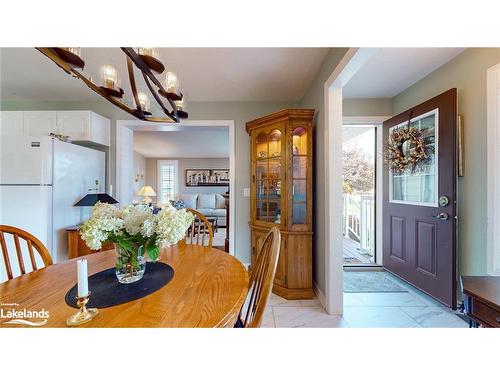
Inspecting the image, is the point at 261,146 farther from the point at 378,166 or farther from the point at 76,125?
the point at 76,125

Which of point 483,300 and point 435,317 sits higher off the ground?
point 483,300

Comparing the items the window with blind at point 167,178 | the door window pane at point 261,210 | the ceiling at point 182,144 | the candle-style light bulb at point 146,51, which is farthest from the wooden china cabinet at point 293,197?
the window with blind at point 167,178

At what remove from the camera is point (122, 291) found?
2.87ft

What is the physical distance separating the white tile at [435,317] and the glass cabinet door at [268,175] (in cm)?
150

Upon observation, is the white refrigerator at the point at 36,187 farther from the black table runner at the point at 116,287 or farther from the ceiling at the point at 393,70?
the ceiling at the point at 393,70

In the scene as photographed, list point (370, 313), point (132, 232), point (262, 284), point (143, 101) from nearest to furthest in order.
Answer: point (262, 284), point (132, 232), point (143, 101), point (370, 313)

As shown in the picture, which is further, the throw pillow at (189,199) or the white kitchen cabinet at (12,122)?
the throw pillow at (189,199)

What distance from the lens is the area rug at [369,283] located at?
2.39m

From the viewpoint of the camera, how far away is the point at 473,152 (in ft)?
5.99

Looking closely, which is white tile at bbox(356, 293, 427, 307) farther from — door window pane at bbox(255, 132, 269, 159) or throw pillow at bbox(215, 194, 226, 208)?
throw pillow at bbox(215, 194, 226, 208)

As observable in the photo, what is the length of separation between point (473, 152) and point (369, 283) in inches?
68.2

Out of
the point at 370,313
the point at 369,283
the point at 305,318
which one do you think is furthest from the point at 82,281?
the point at 369,283

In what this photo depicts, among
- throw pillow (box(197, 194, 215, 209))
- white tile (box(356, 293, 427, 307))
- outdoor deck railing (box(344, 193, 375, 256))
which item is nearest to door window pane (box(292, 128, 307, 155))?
white tile (box(356, 293, 427, 307))

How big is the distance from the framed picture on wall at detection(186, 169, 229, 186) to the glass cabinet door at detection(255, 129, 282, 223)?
510 centimetres
